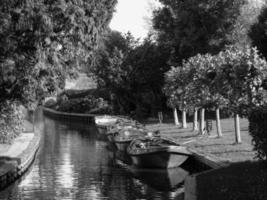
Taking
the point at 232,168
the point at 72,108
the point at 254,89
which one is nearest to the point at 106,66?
the point at 72,108

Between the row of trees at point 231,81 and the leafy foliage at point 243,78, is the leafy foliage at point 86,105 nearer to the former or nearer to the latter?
the row of trees at point 231,81

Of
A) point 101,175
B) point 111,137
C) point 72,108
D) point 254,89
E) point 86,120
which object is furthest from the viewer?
point 72,108

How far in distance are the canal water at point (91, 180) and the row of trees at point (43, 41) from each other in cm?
367

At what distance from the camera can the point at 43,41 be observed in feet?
63.1

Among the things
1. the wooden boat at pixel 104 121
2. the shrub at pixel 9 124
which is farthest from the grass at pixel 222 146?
the wooden boat at pixel 104 121

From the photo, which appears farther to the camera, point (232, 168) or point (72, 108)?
point (72, 108)

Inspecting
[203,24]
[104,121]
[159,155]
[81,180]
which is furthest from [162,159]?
[203,24]

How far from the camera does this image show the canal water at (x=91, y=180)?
866 inches

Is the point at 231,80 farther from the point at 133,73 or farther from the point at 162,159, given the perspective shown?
the point at 133,73

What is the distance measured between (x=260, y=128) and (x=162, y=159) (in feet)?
34.2

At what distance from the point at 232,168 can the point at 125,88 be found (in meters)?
46.6

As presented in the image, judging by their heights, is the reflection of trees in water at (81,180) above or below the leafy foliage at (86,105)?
below

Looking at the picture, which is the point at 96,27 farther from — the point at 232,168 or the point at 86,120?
the point at 86,120

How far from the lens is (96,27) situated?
21531 millimetres
